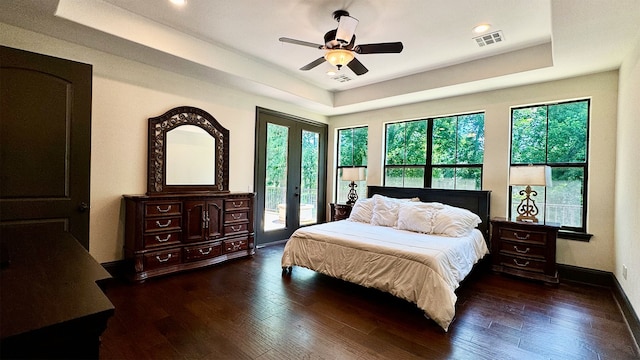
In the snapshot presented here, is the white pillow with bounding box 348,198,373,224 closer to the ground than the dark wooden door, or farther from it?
closer to the ground

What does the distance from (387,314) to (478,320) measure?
80 cm

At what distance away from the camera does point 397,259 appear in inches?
111

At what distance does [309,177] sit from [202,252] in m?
2.67

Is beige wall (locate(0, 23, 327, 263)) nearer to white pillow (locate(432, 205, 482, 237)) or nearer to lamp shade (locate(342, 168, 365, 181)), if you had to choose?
lamp shade (locate(342, 168, 365, 181))

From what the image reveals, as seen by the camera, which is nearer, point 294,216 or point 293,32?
point 293,32

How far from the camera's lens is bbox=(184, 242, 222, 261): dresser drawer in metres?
3.75

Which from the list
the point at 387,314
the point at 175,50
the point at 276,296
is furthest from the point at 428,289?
the point at 175,50

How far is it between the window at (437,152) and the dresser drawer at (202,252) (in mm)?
3160

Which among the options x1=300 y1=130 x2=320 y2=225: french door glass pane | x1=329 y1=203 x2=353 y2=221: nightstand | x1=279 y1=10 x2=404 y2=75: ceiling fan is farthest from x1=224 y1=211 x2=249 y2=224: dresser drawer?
x1=279 y1=10 x2=404 y2=75: ceiling fan

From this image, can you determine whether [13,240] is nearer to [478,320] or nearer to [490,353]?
[490,353]

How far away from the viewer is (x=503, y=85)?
4090 millimetres

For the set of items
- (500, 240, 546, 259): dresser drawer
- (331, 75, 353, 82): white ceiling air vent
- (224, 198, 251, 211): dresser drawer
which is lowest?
(500, 240, 546, 259): dresser drawer

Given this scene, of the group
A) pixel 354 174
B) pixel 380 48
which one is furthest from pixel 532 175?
pixel 354 174

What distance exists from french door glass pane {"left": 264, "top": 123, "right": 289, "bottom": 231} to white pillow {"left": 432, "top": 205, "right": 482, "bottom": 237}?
2.77 meters
